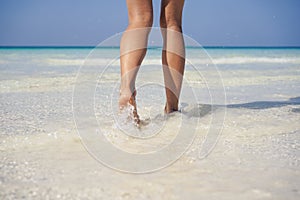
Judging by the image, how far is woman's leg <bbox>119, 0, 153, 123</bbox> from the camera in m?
1.55

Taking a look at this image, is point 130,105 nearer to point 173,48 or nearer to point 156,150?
point 156,150

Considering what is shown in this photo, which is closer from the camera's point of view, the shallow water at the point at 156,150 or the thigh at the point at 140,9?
the shallow water at the point at 156,150

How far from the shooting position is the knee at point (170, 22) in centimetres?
174

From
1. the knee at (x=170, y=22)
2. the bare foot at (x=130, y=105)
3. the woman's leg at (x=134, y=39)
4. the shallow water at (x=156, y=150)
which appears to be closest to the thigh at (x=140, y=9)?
the woman's leg at (x=134, y=39)

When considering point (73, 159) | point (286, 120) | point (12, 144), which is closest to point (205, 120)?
point (286, 120)

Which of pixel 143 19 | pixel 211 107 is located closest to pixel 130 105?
pixel 143 19

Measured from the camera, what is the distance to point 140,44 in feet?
5.20

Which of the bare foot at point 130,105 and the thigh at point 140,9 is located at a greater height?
the thigh at point 140,9

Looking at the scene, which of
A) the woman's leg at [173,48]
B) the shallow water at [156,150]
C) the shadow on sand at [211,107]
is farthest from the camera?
the shadow on sand at [211,107]

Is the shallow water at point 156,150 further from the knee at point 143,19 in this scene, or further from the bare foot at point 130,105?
the knee at point 143,19

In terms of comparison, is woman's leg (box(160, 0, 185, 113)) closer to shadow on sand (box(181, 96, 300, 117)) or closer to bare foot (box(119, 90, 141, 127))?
shadow on sand (box(181, 96, 300, 117))

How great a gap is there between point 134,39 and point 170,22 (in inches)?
10.4

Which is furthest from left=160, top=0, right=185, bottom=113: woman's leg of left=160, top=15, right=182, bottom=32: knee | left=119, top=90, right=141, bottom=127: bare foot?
left=119, top=90, right=141, bottom=127: bare foot

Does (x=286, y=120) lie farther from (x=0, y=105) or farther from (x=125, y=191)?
(x=0, y=105)
